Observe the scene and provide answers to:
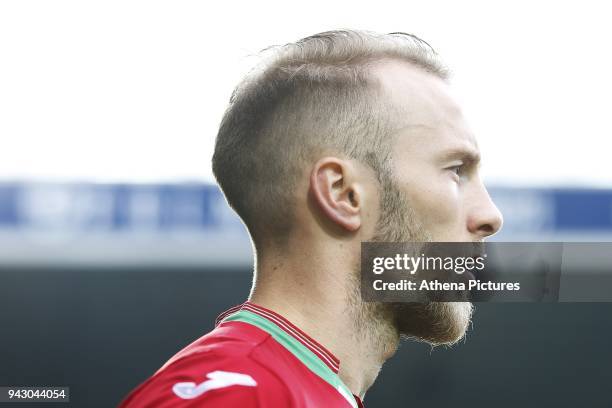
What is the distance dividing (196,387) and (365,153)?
53cm

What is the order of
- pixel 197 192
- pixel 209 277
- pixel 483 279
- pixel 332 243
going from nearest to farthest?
pixel 332 243, pixel 483 279, pixel 197 192, pixel 209 277

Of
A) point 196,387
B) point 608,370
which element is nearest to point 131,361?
point 608,370

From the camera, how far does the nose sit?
4.83ft

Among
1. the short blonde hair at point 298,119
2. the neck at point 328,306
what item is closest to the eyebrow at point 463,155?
the short blonde hair at point 298,119

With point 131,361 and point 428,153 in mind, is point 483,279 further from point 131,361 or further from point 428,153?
point 131,361

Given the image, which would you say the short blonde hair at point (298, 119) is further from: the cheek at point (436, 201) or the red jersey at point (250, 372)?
the red jersey at point (250, 372)

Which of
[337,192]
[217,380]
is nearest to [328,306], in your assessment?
[337,192]

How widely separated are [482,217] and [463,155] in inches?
4.8

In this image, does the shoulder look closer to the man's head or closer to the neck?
the neck

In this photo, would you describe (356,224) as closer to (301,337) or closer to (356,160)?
(356,160)

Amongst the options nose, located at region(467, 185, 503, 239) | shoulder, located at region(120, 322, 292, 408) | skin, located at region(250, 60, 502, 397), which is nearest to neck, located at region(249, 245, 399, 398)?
skin, located at region(250, 60, 502, 397)

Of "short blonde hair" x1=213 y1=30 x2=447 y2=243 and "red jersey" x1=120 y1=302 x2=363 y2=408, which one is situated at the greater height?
"short blonde hair" x1=213 y1=30 x2=447 y2=243

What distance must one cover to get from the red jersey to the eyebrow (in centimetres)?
42

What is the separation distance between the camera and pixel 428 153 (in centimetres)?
144
